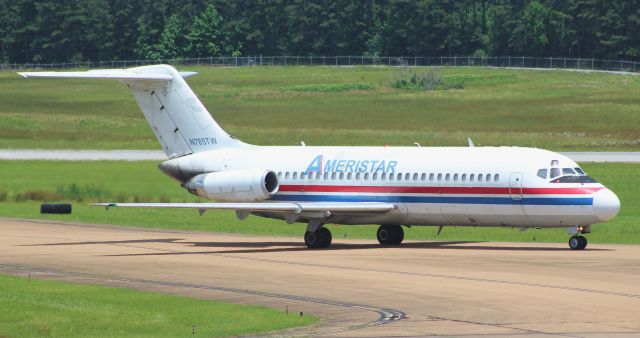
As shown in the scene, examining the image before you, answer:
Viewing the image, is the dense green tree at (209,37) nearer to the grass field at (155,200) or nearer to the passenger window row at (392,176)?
the grass field at (155,200)

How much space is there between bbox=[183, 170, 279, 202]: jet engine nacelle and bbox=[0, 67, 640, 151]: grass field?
47.9m

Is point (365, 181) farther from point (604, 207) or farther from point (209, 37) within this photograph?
point (209, 37)

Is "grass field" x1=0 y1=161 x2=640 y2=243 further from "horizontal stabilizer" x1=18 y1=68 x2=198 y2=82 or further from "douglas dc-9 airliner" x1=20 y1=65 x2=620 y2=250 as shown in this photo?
"horizontal stabilizer" x1=18 y1=68 x2=198 y2=82

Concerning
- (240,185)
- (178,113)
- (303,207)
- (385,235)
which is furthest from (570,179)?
(178,113)

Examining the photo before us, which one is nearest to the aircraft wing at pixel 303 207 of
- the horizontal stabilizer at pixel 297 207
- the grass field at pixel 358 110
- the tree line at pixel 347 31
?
the horizontal stabilizer at pixel 297 207

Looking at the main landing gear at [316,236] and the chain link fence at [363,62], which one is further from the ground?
the main landing gear at [316,236]

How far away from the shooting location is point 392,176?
42719 mm

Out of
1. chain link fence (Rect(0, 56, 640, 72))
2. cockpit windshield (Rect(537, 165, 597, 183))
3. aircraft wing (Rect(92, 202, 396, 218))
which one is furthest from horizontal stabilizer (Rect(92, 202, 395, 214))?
chain link fence (Rect(0, 56, 640, 72))

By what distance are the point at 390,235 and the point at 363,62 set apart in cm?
13741

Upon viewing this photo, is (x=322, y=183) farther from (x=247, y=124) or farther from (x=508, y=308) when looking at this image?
(x=247, y=124)

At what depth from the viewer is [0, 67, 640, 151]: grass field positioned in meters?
98.2

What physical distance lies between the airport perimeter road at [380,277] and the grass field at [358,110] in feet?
163

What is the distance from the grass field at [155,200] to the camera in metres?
48.8

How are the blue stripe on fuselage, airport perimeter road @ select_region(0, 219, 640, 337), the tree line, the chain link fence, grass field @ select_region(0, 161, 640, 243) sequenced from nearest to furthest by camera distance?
airport perimeter road @ select_region(0, 219, 640, 337) < the blue stripe on fuselage < grass field @ select_region(0, 161, 640, 243) < the chain link fence < the tree line
